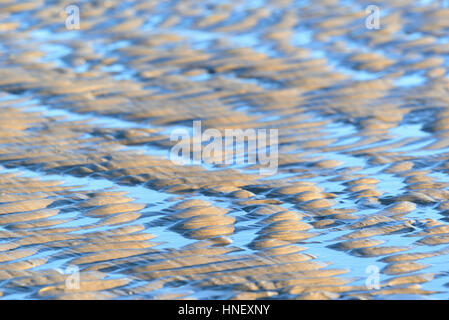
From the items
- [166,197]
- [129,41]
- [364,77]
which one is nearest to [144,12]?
[129,41]

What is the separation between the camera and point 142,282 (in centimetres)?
364

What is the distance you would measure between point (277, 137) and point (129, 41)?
3.14 metres

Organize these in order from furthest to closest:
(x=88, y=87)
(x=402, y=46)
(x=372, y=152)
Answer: (x=402, y=46)
(x=88, y=87)
(x=372, y=152)

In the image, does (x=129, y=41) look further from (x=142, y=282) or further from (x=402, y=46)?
(x=142, y=282)

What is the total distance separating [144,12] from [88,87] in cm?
297

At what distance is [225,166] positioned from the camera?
518cm

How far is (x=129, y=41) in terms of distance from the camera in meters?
→ 8.45

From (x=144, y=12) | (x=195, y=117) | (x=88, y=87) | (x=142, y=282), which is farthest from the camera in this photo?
(x=144, y=12)

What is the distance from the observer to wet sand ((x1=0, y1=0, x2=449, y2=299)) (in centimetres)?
375

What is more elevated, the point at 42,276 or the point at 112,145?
the point at 112,145

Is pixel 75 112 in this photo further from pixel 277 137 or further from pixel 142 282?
pixel 142 282

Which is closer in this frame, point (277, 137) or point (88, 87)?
point (277, 137)

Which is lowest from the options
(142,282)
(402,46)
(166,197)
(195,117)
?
(142,282)

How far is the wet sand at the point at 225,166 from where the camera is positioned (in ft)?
12.3
